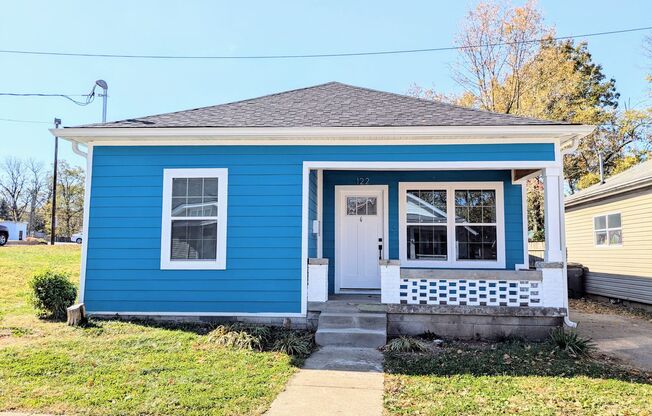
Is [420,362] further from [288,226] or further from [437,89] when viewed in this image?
[437,89]

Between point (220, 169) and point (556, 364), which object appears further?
point (220, 169)

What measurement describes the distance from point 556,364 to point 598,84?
25563 mm

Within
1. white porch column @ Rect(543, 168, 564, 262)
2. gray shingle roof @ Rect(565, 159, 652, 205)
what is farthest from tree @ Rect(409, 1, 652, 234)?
white porch column @ Rect(543, 168, 564, 262)

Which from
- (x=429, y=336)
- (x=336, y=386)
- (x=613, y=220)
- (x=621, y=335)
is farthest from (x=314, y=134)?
(x=613, y=220)

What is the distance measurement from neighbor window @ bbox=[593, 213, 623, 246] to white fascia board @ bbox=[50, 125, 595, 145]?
18.2 ft

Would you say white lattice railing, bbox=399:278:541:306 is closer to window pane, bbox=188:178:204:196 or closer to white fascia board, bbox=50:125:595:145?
white fascia board, bbox=50:125:595:145

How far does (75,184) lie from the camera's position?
42.8 meters

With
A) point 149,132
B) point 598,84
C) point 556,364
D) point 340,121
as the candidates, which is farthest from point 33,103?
point 598,84

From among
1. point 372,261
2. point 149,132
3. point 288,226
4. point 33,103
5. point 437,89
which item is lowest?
point 372,261

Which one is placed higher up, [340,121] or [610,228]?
[340,121]

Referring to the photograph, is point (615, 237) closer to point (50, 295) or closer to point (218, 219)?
point (218, 219)

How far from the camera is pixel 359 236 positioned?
8.35 m

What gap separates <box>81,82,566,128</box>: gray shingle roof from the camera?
679 cm

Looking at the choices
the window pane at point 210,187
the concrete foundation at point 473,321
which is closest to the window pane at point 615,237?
the concrete foundation at point 473,321
